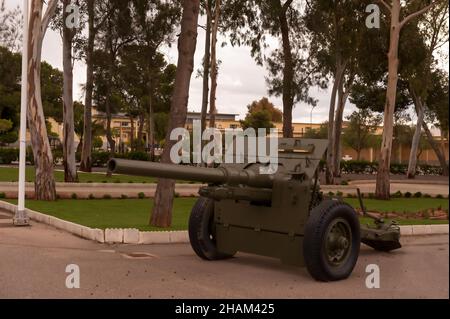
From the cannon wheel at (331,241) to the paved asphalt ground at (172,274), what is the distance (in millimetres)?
181

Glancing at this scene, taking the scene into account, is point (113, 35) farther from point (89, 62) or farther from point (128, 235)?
point (128, 235)

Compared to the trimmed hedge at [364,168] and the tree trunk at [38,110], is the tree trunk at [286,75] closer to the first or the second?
the tree trunk at [38,110]

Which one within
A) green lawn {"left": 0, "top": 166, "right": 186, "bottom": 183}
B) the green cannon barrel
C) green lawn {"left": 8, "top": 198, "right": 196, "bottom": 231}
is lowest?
green lawn {"left": 8, "top": 198, "right": 196, "bottom": 231}

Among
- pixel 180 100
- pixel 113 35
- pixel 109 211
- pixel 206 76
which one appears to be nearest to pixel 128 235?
pixel 180 100

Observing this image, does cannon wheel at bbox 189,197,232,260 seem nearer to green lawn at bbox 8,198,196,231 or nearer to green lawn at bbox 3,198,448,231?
green lawn at bbox 8,198,196,231

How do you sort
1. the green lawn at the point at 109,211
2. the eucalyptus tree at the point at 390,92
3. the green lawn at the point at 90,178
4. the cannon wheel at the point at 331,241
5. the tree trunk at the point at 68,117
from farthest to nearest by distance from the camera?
the green lawn at the point at 90,178
the tree trunk at the point at 68,117
the eucalyptus tree at the point at 390,92
the green lawn at the point at 109,211
the cannon wheel at the point at 331,241

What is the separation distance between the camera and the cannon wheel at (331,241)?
727 cm

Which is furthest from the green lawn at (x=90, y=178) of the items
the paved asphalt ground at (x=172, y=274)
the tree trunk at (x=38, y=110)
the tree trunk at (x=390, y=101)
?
the paved asphalt ground at (x=172, y=274)

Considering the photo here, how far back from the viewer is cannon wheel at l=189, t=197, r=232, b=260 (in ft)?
→ 28.5

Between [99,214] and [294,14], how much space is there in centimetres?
2016

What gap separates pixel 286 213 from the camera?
305 inches

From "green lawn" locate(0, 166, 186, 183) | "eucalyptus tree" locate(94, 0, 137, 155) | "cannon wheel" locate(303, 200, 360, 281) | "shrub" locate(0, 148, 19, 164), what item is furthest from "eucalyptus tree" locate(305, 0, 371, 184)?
"shrub" locate(0, 148, 19, 164)

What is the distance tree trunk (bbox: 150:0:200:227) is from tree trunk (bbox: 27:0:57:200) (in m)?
6.72
